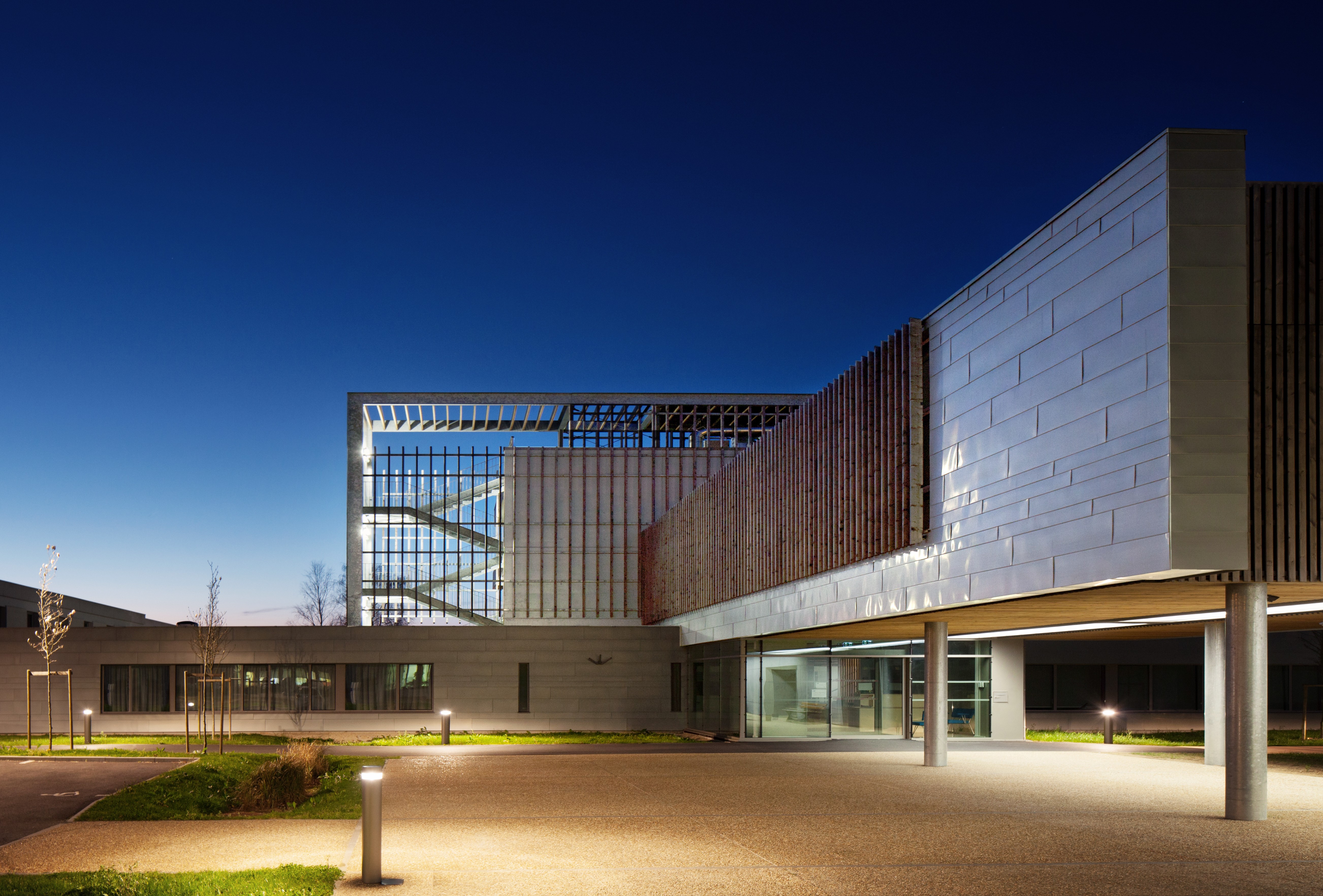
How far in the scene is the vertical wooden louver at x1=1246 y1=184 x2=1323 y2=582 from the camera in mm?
13023

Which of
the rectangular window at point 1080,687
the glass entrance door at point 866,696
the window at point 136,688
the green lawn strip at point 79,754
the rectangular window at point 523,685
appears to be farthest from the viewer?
the rectangular window at point 1080,687

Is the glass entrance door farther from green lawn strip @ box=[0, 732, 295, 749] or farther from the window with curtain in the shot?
the window with curtain

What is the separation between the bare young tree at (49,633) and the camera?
29625mm

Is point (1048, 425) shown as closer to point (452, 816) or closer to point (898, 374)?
point (898, 374)

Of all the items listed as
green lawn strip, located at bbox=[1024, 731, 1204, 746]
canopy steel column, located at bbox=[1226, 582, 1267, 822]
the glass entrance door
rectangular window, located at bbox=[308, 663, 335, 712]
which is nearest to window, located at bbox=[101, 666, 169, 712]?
rectangular window, located at bbox=[308, 663, 335, 712]

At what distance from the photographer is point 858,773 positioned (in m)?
20.9

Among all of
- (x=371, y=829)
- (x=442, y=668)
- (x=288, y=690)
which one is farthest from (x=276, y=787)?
(x=288, y=690)

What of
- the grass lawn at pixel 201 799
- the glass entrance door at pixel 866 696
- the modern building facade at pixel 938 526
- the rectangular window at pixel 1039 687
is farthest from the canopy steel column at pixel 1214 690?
the grass lawn at pixel 201 799

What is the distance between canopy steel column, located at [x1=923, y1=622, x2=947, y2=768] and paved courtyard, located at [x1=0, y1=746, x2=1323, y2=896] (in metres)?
2.31

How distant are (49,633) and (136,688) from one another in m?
5.19

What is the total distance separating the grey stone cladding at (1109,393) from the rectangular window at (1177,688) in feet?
83.0

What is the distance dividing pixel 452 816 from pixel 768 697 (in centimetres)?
1710

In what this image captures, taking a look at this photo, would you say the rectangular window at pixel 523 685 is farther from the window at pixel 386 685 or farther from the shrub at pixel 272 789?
the shrub at pixel 272 789

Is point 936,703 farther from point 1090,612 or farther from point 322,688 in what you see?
point 322,688
